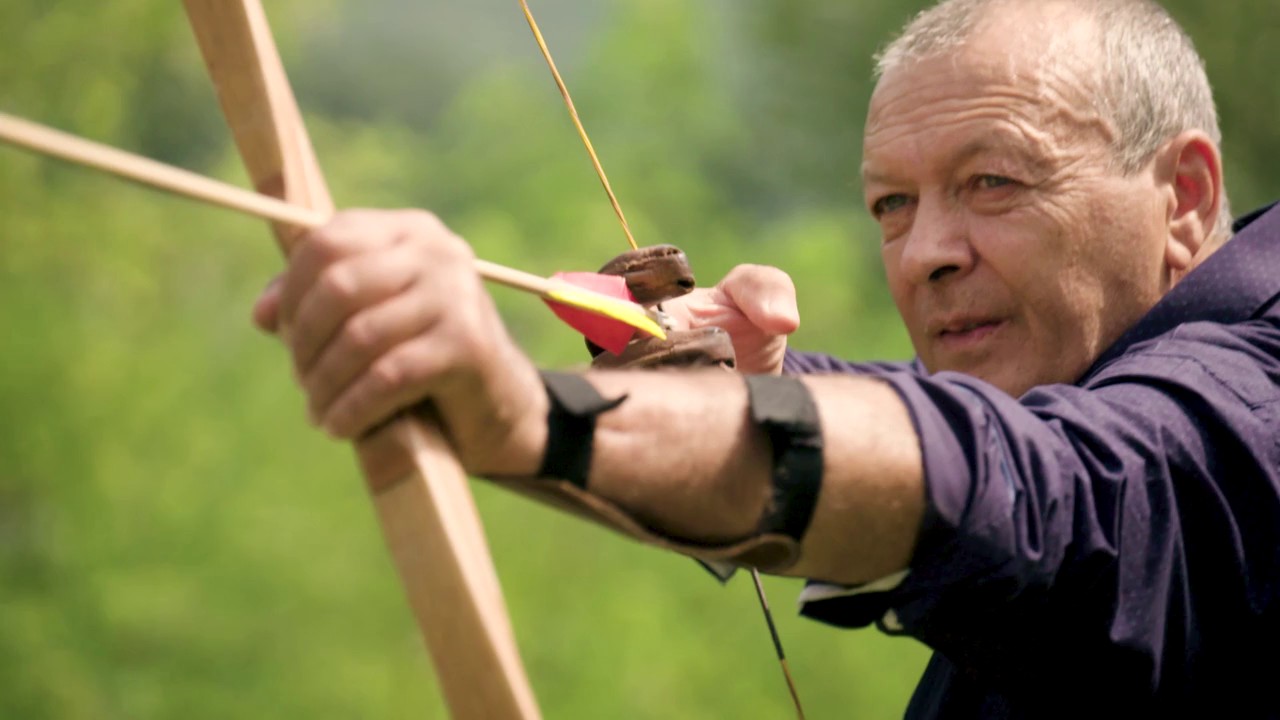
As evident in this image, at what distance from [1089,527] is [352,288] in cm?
57

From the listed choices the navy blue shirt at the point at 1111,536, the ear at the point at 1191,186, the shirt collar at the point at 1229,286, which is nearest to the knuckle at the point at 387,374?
the navy blue shirt at the point at 1111,536

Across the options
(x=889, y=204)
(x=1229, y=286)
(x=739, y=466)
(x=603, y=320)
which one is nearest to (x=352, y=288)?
(x=739, y=466)

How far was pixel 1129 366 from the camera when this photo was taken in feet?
3.88

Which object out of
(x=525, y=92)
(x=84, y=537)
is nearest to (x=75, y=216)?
(x=84, y=537)

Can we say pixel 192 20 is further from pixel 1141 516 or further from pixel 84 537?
pixel 84 537

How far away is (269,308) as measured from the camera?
2.68 feet

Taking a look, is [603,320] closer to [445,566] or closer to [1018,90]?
[445,566]

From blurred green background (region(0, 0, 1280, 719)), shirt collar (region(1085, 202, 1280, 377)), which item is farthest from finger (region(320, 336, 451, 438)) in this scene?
blurred green background (region(0, 0, 1280, 719))

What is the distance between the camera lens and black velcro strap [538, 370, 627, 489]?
856 millimetres

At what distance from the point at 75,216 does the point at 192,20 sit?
4.30 meters

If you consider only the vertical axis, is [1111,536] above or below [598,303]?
below

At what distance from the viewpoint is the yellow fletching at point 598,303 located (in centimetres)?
99

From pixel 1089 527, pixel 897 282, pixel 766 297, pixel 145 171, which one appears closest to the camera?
pixel 145 171

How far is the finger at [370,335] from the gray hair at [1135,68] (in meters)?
1.03
